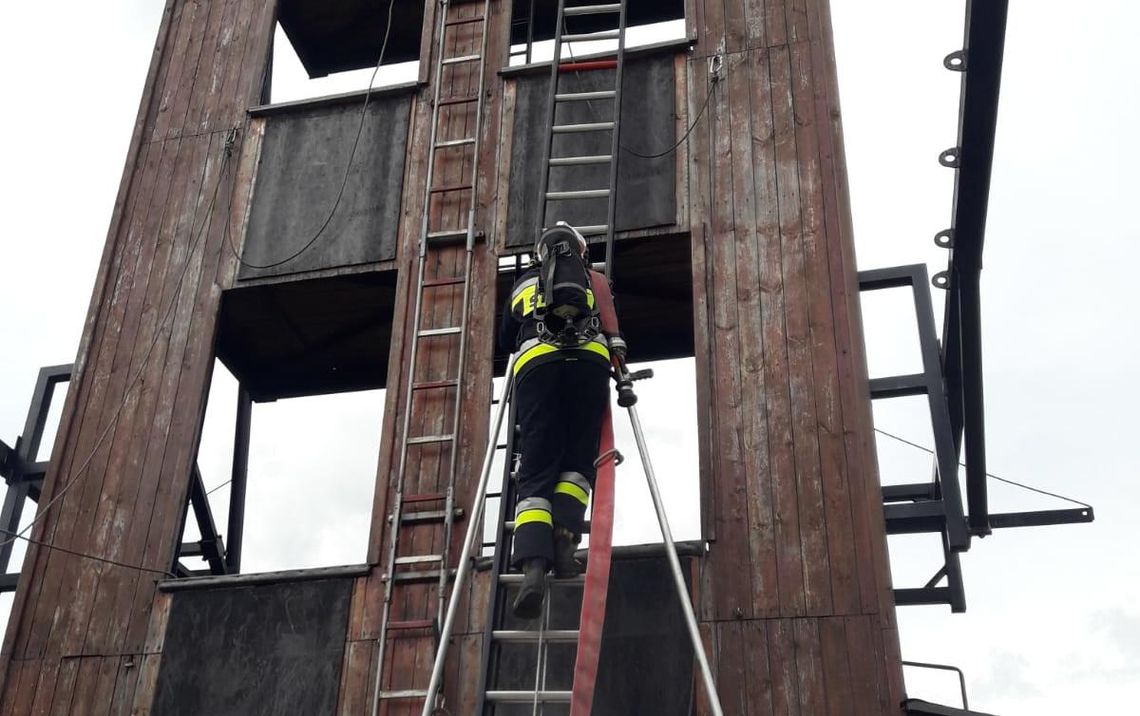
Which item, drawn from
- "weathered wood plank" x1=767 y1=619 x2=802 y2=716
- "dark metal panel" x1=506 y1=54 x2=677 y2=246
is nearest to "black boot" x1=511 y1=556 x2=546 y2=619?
"weathered wood plank" x1=767 y1=619 x2=802 y2=716

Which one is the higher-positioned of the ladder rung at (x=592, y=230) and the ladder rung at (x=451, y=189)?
the ladder rung at (x=451, y=189)

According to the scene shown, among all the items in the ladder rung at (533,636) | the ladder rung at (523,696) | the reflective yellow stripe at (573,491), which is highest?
the reflective yellow stripe at (573,491)

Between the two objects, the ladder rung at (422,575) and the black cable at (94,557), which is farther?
the black cable at (94,557)

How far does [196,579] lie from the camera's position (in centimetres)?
730

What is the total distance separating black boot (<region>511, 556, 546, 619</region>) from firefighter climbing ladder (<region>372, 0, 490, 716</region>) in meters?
1.25

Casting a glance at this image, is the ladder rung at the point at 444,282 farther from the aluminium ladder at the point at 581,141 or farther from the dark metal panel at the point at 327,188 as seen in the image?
the aluminium ladder at the point at 581,141

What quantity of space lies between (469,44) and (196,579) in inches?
180

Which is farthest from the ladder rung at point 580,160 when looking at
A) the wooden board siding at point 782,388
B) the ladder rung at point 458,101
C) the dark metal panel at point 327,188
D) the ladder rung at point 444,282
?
the dark metal panel at point 327,188

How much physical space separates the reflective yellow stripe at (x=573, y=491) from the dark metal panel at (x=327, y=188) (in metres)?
3.06

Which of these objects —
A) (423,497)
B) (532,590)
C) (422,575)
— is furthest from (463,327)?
(532,590)

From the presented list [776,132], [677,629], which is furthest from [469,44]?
[677,629]

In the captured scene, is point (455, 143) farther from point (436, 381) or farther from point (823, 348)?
point (823, 348)

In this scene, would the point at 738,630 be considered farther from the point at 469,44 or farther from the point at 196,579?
the point at 469,44

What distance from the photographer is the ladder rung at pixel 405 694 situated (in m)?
6.51
